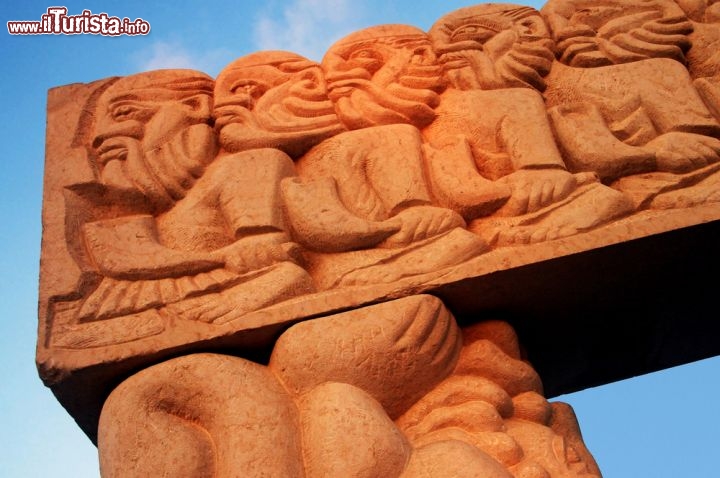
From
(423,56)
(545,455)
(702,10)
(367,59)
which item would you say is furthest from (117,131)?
(702,10)

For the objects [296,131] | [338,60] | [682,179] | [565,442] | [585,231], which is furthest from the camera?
A: [338,60]

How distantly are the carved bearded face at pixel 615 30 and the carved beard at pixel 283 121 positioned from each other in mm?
1108

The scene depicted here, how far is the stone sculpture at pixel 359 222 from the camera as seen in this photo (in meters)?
2.35

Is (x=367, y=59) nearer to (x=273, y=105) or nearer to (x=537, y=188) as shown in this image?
(x=273, y=105)

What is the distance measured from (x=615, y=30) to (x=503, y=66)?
23.1 inches

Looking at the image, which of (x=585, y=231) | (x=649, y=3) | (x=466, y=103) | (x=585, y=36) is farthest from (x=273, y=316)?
(x=649, y=3)

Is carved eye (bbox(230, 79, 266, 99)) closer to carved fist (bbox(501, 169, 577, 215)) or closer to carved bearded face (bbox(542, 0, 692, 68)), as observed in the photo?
carved fist (bbox(501, 169, 577, 215))

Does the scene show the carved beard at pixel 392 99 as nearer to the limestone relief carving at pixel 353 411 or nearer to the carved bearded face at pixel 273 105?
the carved bearded face at pixel 273 105

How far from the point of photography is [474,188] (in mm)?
2916

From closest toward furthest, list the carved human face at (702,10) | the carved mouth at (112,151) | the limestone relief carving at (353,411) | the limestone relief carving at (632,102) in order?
1. the limestone relief carving at (353,411)
2. the limestone relief carving at (632,102)
3. the carved mouth at (112,151)
4. the carved human face at (702,10)

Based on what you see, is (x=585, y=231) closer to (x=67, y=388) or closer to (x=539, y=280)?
(x=539, y=280)

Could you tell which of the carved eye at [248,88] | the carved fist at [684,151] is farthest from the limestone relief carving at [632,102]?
the carved eye at [248,88]

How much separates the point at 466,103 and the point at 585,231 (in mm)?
865

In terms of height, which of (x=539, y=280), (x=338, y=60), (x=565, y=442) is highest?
(x=338, y=60)
